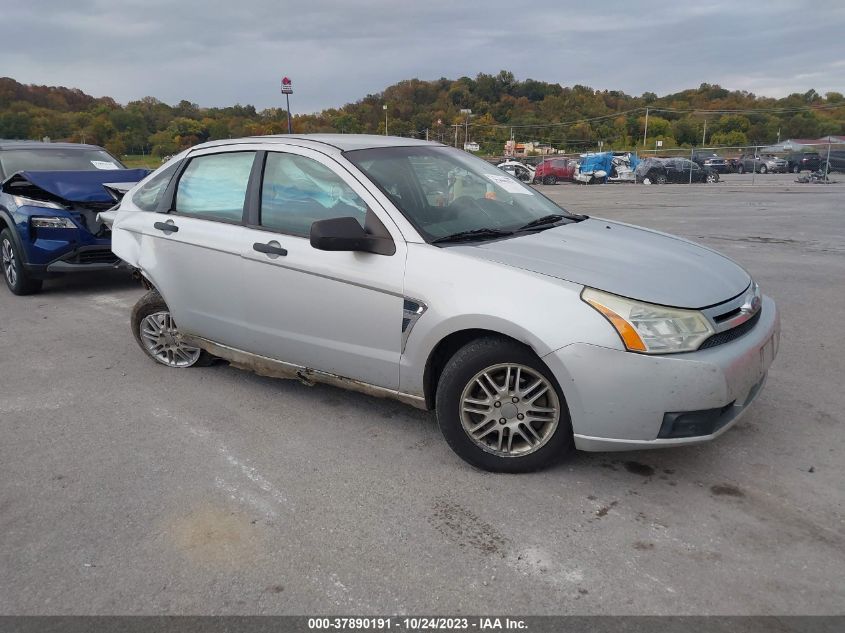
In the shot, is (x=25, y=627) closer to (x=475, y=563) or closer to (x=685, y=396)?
(x=475, y=563)

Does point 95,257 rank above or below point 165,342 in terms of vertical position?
above

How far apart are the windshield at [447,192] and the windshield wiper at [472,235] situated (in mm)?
27

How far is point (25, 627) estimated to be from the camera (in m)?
2.30

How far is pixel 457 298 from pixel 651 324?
0.88m

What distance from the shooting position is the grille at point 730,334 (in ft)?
9.73

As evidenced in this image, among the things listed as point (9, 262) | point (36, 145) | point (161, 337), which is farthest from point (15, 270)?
point (161, 337)

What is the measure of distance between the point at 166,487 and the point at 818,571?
2825mm

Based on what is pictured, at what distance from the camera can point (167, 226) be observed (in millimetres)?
4551

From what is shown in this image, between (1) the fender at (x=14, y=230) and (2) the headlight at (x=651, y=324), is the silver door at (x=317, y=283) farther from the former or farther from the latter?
(1) the fender at (x=14, y=230)

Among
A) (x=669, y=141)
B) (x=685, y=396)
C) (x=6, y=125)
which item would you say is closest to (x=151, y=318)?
(x=685, y=396)

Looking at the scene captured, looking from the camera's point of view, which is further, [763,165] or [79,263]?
[763,165]

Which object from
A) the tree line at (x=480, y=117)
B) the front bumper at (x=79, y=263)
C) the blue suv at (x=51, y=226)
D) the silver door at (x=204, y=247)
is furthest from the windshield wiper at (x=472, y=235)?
the tree line at (x=480, y=117)

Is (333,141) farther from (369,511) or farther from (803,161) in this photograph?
(803,161)

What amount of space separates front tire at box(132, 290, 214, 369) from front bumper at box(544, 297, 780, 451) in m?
2.97
